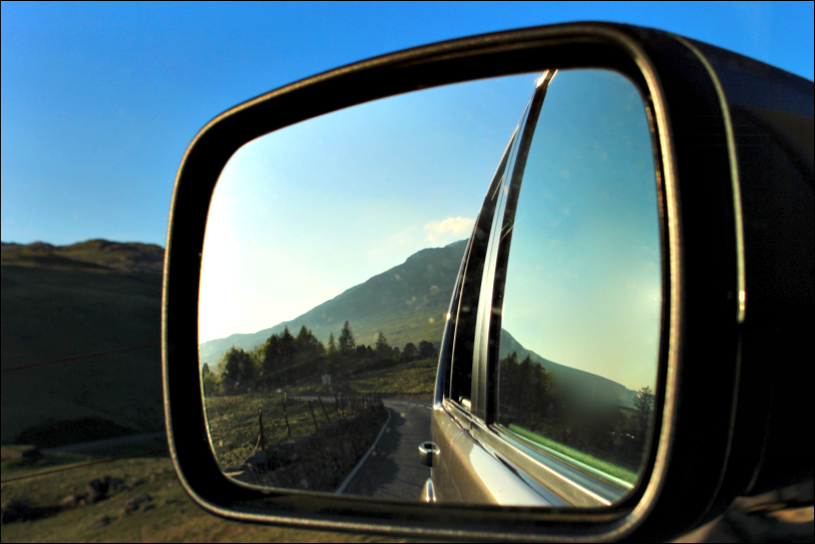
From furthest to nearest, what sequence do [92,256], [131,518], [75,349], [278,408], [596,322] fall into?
[92,256] → [75,349] → [131,518] → [278,408] → [596,322]

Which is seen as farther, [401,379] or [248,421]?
[248,421]

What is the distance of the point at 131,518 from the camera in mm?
12891

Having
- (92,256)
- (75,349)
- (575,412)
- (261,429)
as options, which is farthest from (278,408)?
(92,256)

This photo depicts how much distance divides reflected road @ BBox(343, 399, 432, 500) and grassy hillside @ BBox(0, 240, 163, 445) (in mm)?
61086

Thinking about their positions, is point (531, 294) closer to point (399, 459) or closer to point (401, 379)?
point (401, 379)

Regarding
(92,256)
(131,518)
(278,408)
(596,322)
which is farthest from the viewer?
(92,256)

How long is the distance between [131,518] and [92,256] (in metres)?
191

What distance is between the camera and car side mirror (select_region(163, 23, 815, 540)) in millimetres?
953

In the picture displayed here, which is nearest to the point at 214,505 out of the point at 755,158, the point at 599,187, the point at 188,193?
the point at 188,193

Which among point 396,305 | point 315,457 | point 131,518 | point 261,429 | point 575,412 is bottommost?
point 131,518

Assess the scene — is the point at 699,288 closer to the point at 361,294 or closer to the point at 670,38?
the point at 670,38

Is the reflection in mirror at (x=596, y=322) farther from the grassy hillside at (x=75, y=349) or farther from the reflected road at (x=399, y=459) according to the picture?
the grassy hillside at (x=75, y=349)

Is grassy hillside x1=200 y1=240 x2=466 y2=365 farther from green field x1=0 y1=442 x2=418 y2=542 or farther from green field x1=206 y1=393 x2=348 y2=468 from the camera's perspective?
green field x1=0 y1=442 x2=418 y2=542

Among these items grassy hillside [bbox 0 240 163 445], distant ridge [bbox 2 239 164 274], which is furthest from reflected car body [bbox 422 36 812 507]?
distant ridge [bbox 2 239 164 274]
